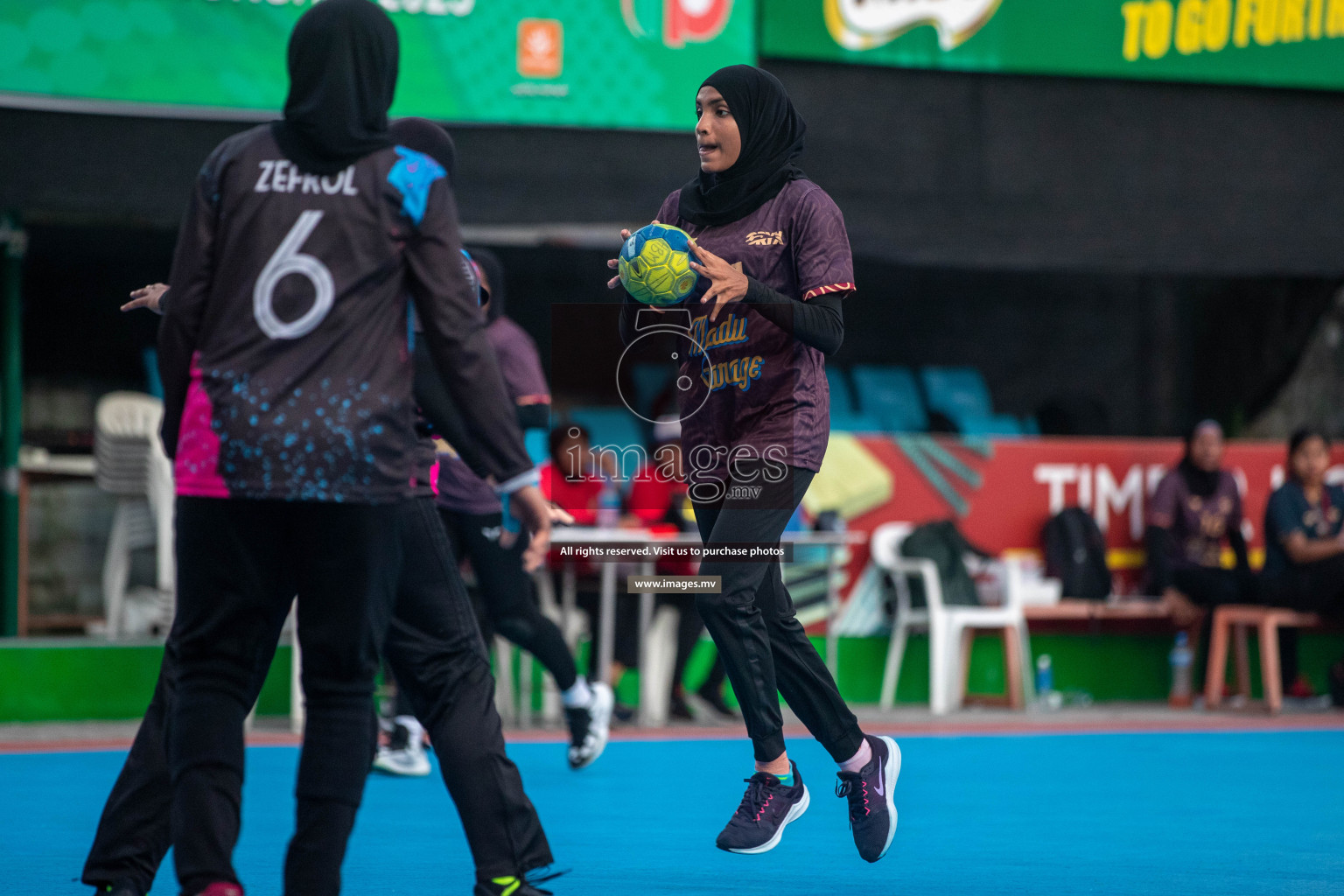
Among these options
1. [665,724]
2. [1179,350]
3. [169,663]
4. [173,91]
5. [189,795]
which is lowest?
[665,724]

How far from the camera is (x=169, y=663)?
9.94 ft

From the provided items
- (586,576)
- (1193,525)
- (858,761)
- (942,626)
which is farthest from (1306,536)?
(858,761)

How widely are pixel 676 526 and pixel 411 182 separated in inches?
221

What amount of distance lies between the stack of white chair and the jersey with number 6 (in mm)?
5681

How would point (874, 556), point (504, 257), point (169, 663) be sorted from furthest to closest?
1. point (504, 257)
2. point (874, 556)
3. point (169, 663)

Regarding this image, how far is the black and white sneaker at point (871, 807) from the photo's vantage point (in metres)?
3.79

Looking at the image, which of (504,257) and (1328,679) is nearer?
(1328,679)

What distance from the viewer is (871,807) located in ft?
12.5

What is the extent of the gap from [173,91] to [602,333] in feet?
15.5

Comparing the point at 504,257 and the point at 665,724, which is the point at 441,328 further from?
the point at 504,257

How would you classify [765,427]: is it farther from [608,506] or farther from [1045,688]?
[1045,688]

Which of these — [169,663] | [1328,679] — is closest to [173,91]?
[169,663]

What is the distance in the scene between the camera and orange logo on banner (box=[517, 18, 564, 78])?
8.57 metres

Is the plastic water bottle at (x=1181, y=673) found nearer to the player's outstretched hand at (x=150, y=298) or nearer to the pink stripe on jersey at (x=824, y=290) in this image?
the pink stripe on jersey at (x=824, y=290)
